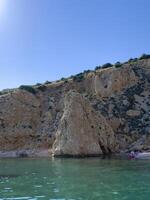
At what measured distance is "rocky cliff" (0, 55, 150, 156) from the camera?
242 ft

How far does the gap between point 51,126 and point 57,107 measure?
25.8 ft

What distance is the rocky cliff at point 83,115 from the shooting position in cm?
7371

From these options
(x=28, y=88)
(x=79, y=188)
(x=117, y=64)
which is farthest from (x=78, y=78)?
(x=79, y=188)

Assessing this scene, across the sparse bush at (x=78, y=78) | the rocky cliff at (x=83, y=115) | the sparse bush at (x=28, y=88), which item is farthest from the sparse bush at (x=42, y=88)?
the sparse bush at (x=78, y=78)

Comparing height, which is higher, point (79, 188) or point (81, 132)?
point (81, 132)

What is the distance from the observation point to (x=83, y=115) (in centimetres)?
7556

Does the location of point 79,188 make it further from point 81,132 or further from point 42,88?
point 42,88

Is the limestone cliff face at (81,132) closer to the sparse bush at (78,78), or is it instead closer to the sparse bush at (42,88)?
the sparse bush at (78,78)

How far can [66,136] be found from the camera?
72.4m

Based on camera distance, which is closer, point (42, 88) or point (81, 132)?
point (81, 132)

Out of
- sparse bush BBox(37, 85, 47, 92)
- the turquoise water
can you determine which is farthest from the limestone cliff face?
the turquoise water

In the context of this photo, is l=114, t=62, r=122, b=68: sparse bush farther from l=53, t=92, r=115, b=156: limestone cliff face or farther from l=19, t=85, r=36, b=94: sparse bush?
l=53, t=92, r=115, b=156: limestone cliff face

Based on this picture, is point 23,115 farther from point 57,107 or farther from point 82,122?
point 82,122

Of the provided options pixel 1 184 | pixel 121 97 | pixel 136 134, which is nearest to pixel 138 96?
pixel 121 97
